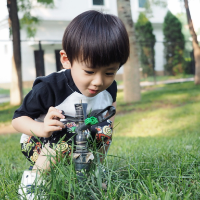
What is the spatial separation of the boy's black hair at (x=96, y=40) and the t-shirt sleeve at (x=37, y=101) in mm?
276

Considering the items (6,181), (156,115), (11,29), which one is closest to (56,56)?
(11,29)

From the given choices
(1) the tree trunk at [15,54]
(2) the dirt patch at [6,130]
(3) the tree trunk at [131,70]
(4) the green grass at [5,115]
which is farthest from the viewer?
(1) the tree trunk at [15,54]

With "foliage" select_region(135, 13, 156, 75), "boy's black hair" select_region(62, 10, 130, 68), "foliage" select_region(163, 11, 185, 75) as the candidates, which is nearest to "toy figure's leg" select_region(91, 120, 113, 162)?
"boy's black hair" select_region(62, 10, 130, 68)

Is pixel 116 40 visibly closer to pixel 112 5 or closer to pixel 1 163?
pixel 1 163

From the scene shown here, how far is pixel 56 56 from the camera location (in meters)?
17.7

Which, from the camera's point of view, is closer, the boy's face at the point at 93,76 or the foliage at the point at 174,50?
the boy's face at the point at 93,76

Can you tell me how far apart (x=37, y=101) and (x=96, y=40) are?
1.81 feet

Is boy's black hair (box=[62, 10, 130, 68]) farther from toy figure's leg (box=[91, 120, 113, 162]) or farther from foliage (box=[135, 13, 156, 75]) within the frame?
A: foliage (box=[135, 13, 156, 75])

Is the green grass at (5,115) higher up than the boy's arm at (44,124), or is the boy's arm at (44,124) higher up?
the boy's arm at (44,124)

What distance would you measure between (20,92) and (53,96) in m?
8.47

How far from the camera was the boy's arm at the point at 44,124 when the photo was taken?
5.07ft

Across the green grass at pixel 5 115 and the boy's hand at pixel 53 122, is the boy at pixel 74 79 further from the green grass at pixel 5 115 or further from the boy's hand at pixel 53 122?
the green grass at pixel 5 115

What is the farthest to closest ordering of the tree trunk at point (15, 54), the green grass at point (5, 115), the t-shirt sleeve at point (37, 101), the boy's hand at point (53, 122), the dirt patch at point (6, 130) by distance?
1. the tree trunk at point (15, 54)
2. the green grass at point (5, 115)
3. the dirt patch at point (6, 130)
4. the t-shirt sleeve at point (37, 101)
5. the boy's hand at point (53, 122)

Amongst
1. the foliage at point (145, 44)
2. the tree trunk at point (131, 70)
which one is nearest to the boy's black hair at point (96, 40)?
the tree trunk at point (131, 70)
